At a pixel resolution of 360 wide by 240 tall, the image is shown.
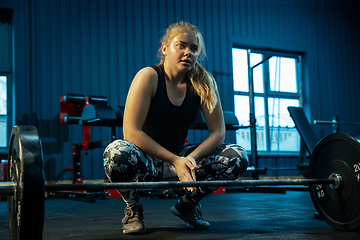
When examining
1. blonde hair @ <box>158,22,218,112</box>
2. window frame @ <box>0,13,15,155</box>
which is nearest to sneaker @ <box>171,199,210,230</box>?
blonde hair @ <box>158,22,218,112</box>

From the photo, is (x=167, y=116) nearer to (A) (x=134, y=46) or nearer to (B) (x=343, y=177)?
(B) (x=343, y=177)

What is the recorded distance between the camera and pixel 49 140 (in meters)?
4.79

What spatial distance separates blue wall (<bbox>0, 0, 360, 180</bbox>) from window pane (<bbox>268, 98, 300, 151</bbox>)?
1.41ft

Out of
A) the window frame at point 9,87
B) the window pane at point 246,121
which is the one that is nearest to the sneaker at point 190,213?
the window frame at point 9,87

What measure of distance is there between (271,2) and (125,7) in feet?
8.47

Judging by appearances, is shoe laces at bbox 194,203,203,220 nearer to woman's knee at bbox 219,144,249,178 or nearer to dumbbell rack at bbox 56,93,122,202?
woman's knee at bbox 219,144,249,178

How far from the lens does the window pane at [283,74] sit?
20.9 ft

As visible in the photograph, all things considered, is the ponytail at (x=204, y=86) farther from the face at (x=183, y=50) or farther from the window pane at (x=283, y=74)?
the window pane at (x=283, y=74)

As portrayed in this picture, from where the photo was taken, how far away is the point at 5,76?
482 cm

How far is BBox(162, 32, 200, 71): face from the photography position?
61.5 inches

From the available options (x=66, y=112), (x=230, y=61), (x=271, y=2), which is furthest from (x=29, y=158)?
(x=271, y=2)

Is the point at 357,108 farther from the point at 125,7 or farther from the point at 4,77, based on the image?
the point at 4,77

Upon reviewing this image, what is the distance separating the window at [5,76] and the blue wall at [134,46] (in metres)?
0.15

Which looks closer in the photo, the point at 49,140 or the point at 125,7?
the point at 49,140
